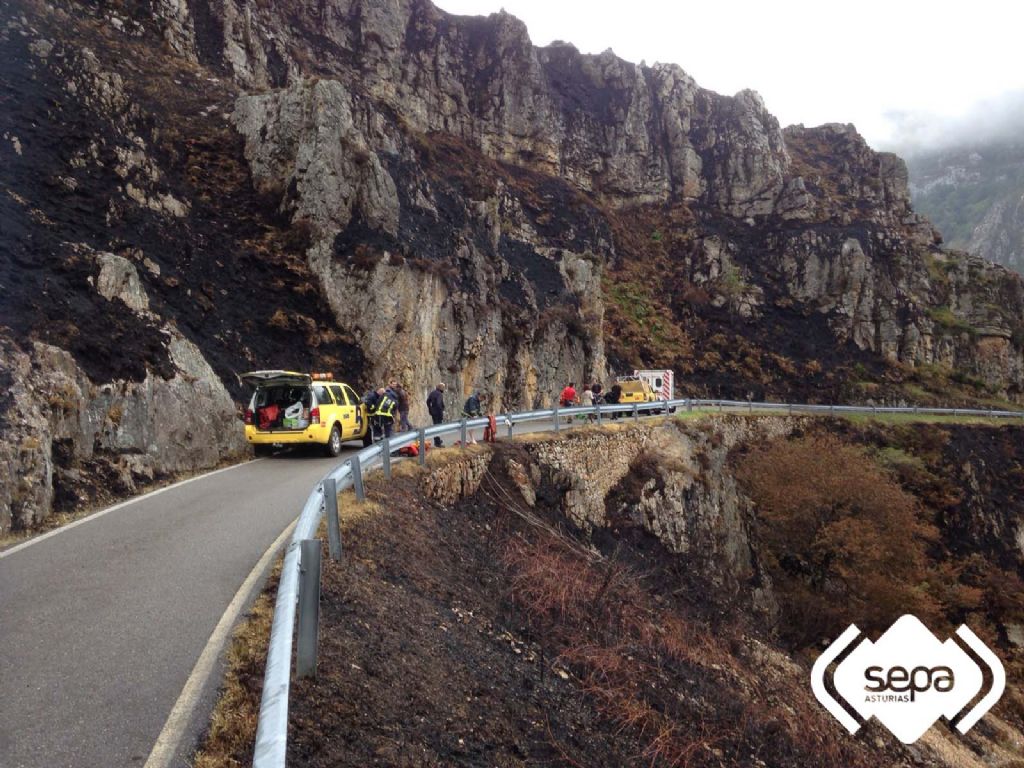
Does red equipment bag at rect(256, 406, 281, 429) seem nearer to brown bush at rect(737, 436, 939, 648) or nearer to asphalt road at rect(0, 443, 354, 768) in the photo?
asphalt road at rect(0, 443, 354, 768)

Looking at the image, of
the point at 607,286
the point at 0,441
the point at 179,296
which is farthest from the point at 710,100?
the point at 0,441

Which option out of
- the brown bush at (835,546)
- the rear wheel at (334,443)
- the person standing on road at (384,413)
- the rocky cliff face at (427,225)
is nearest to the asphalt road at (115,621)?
the rocky cliff face at (427,225)

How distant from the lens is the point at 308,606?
3766 mm

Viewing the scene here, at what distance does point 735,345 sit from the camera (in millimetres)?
50344

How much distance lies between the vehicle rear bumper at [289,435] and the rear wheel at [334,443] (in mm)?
217

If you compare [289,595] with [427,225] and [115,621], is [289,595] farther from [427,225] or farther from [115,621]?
[427,225]

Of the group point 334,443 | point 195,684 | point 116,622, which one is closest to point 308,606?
point 195,684

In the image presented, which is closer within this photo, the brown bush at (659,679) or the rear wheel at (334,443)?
the brown bush at (659,679)

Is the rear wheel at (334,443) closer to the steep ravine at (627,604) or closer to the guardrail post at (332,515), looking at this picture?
the steep ravine at (627,604)

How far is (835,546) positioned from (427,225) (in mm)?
21231

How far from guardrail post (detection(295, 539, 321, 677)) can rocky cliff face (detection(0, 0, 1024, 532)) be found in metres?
6.36

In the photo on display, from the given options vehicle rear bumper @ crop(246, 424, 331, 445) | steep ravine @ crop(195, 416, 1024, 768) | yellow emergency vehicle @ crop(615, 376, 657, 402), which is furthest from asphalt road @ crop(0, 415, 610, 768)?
yellow emergency vehicle @ crop(615, 376, 657, 402)

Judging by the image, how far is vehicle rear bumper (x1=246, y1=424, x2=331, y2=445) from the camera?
13664 mm

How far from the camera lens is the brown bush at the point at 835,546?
65.0 ft
